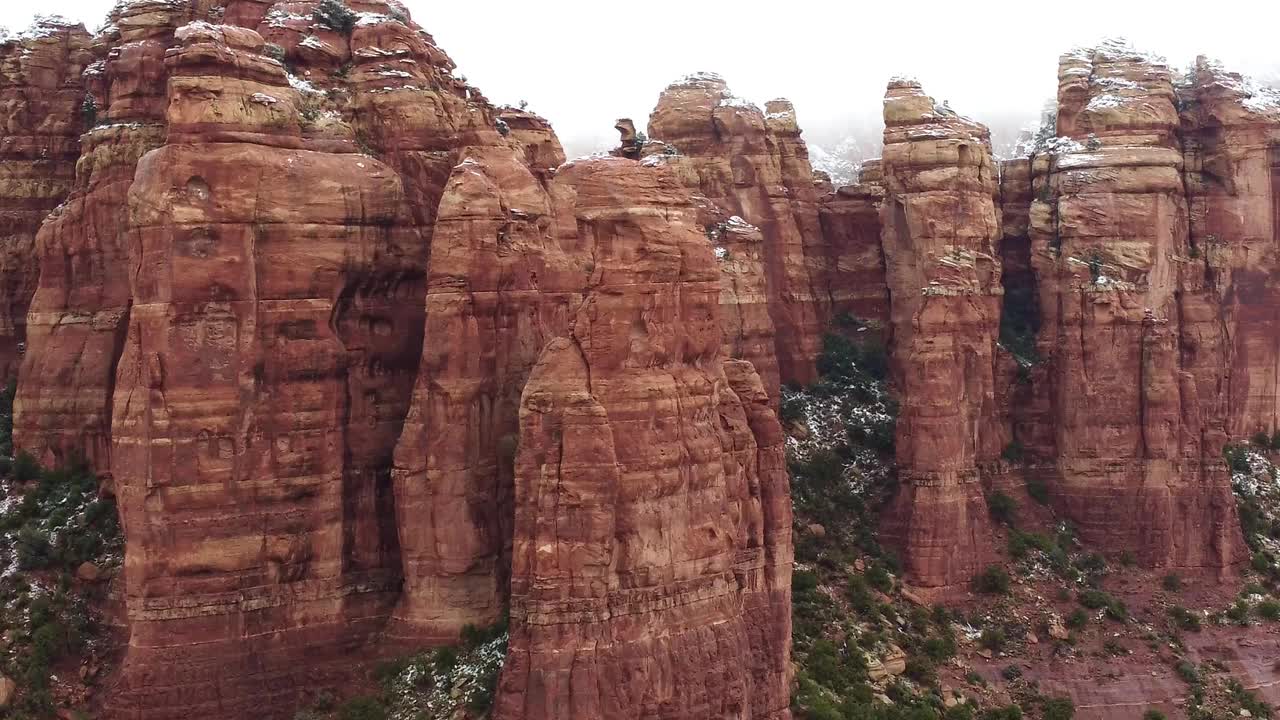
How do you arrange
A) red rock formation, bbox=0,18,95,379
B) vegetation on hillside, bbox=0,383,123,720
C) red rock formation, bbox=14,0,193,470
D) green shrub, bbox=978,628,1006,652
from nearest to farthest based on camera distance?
vegetation on hillside, bbox=0,383,123,720, red rock formation, bbox=14,0,193,470, red rock formation, bbox=0,18,95,379, green shrub, bbox=978,628,1006,652

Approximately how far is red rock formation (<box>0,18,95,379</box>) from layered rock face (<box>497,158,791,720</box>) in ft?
86.6

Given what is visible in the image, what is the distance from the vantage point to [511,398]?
64.2 m

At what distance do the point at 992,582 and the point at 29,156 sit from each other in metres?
42.5

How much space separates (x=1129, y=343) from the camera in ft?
290

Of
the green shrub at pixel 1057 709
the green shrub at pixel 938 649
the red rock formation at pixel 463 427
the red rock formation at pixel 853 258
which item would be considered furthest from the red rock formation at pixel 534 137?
the green shrub at pixel 1057 709

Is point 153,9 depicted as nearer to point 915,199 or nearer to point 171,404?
point 171,404

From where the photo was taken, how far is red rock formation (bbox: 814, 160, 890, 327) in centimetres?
9769

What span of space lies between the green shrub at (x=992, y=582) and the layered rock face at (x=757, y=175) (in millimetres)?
14445

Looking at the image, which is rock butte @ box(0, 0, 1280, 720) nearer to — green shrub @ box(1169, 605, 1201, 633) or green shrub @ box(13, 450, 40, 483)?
green shrub @ box(13, 450, 40, 483)

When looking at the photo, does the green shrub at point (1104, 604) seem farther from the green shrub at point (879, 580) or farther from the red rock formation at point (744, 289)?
the red rock formation at point (744, 289)

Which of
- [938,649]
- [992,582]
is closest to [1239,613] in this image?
[992,582]

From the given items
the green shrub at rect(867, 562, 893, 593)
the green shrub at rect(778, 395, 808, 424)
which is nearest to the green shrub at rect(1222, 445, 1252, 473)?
the green shrub at rect(778, 395, 808, 424)

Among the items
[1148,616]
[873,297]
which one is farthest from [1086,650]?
[873,297]

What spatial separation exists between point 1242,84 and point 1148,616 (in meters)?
26.4
